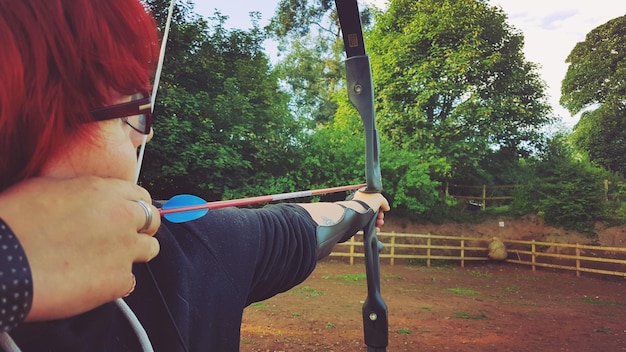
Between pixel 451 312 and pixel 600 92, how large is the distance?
27.7 feet

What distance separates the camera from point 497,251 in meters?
7.93

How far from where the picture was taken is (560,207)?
846 cm

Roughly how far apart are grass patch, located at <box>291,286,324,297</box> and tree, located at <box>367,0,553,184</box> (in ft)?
14.2

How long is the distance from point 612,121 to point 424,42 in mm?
4465

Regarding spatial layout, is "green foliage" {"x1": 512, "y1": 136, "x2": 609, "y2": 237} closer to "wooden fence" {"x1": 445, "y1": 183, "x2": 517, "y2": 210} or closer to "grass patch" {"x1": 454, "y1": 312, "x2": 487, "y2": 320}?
"wooden fence" {"x1": 445, "y1": 183, "x2": 517, "y2": 210}

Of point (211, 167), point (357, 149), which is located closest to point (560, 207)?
point (357, 149)

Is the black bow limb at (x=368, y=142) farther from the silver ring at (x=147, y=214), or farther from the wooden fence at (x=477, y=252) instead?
the wooden fence at (x=477, y=252)

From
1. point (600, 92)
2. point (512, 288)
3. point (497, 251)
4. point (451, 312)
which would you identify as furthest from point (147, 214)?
point (600, 92)

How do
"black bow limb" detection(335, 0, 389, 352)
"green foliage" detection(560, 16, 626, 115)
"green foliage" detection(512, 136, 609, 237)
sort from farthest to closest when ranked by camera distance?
1. "green foliage" detection(560, 16, 626, 115)
2. "green foliage" detection(512, 136, 609, 237)
3. "black bow limb" detection(335, 0, 389, 352)

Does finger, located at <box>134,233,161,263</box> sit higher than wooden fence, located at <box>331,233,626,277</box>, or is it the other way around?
finger, located at <box>134,233,161,263</box>

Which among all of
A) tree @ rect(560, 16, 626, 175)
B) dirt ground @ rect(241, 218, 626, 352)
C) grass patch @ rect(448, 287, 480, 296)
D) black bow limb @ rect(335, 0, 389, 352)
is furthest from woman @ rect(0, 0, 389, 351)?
tree @ rect(560, 16, 626, 175)

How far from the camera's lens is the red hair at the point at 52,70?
0.78 ft

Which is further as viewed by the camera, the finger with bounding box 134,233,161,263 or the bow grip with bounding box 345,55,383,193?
the bow grip with bounding box 345,55,383,193

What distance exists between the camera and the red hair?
239 mm
